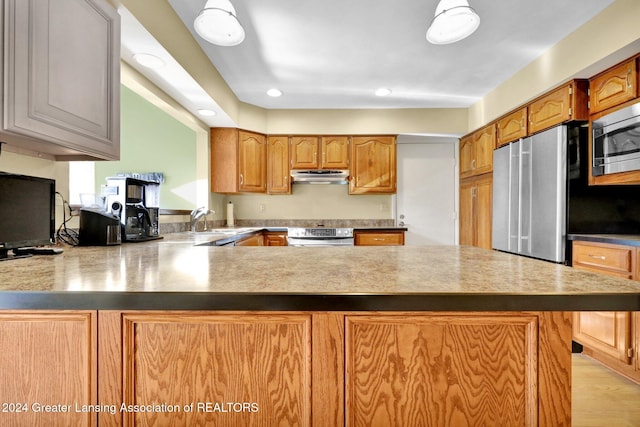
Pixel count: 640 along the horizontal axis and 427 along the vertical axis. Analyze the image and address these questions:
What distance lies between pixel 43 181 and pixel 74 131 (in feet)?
1.13

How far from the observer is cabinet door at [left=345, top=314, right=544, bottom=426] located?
78cm

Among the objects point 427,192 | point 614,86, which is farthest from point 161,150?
point 614,86

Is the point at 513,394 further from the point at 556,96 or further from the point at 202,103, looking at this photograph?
the point at 202,103

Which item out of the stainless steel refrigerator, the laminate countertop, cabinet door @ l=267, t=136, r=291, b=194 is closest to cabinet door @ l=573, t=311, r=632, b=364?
the stainless steel refrigerator

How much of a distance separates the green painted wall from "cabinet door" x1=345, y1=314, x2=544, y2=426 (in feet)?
13.7

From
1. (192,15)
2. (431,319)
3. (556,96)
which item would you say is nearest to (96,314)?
(431,319)

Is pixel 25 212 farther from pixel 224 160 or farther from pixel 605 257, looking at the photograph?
pixel 605 257

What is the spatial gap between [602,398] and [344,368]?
6.68 feet

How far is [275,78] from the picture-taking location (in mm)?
3209

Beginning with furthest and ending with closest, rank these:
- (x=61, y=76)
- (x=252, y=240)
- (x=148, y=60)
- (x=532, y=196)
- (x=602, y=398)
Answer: (x=252, y=240) < (x=532, y=196) < (x=148, y=60) < (x=602, y=398) < (x=61, y=76)

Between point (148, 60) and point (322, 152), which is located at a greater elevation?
point (148, 60)

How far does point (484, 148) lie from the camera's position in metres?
3.70

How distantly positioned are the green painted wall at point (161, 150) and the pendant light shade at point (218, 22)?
10.1 ft

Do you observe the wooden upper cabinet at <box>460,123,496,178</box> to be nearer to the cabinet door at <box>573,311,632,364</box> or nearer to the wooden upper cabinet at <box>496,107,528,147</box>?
the wooden upper cabinet at <box>496,107,528,147</box>
